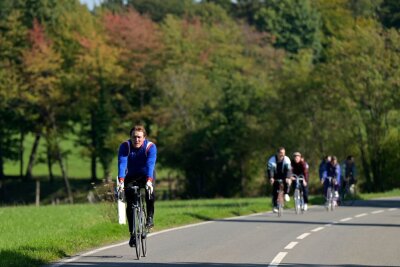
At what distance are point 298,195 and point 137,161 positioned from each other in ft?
47.6

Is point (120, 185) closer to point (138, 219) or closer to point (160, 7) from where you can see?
point (138, 219)

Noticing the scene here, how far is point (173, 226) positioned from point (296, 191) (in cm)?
679

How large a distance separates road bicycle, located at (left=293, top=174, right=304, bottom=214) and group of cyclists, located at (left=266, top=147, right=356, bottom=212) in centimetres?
9

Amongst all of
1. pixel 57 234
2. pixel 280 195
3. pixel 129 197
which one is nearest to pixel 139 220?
pixel 129 197

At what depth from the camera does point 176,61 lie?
72188mm

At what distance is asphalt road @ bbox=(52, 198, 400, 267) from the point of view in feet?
49.8

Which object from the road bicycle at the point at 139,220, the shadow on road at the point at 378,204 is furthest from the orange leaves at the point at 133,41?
the road bicycle at the point at 139,220

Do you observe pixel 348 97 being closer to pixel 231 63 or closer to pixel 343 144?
pixel 343 144

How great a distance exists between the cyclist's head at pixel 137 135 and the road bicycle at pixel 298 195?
14428mm

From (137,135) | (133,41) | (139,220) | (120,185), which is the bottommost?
(139,220)

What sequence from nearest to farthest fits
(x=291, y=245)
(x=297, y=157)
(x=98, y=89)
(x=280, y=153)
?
(x=291, y=245), (x=280, y=153), (x=297, y=157), (x=98, y=89)

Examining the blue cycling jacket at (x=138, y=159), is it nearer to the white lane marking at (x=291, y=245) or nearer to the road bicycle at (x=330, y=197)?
the white lane marking at (x=291, y=245)

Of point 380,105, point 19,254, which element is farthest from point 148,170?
point 380,105

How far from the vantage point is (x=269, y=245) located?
713 inches
